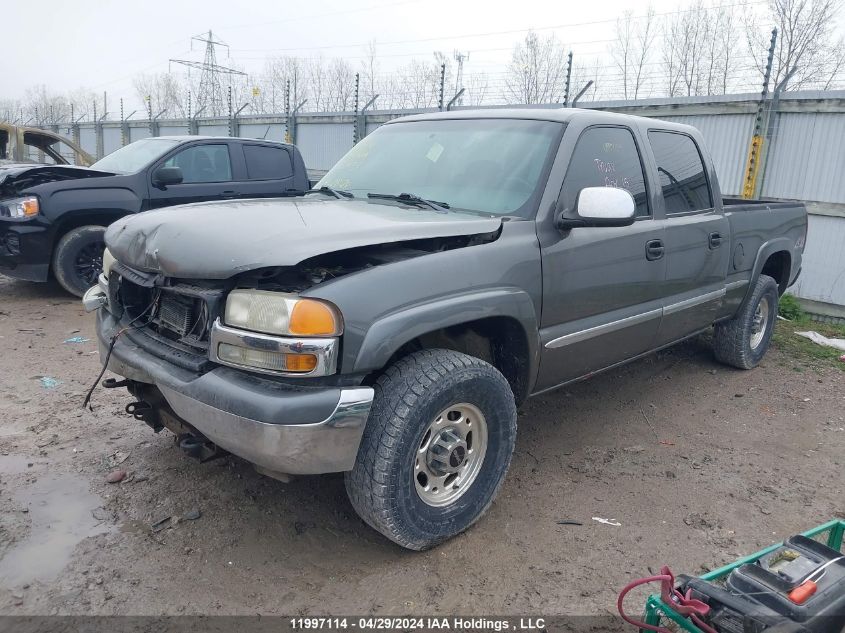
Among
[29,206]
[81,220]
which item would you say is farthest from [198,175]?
[29,206]

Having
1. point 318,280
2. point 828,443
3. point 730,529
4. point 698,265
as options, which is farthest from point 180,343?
point 828,443

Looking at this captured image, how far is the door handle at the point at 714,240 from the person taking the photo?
431 centimetres

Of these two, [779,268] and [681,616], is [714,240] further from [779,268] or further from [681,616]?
[681,616]

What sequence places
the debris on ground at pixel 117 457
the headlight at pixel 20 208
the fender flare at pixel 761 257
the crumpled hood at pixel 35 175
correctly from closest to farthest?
the debris on ground at pixel 117 457 → the fender flare at pixel 761 257 → the headlight at pixel 20 208 → the crumpled hood at pixel 35 175

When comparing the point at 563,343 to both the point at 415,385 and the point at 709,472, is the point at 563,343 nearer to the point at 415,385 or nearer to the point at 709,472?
the point at 415,385

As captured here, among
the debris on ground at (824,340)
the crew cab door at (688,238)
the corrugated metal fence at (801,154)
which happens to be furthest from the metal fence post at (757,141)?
the crew cab door at (688,238)

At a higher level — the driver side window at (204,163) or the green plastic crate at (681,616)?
the driver side window at (204,163)

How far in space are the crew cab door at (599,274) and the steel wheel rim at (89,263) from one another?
5279 mm

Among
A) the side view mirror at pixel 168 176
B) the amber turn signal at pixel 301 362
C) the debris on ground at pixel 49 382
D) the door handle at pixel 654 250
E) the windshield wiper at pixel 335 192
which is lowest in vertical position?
the debris on ground at pixel 49 382

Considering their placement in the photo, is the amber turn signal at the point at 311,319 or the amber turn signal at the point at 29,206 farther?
the amber turn signal at the point at 29,206

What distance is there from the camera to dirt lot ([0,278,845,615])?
8.22 feet

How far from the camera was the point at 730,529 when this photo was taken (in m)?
3.09

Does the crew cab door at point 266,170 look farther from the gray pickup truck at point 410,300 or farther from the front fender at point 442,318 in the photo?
the front fender at point 442,318

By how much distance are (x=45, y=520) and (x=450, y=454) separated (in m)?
1.86
